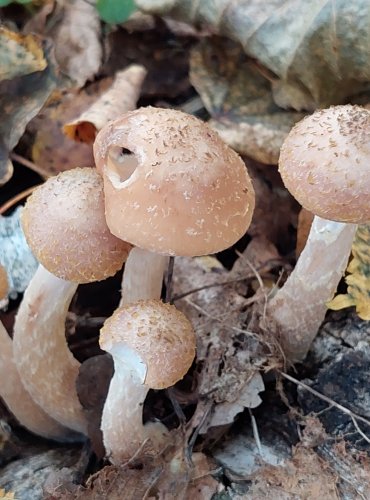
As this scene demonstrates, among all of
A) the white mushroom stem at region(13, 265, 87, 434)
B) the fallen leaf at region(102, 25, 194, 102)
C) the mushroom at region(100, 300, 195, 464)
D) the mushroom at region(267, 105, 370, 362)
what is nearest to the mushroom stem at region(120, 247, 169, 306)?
the white mushroom stem at region(13, 265, 87, 434)

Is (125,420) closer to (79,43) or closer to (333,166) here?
(333,166)

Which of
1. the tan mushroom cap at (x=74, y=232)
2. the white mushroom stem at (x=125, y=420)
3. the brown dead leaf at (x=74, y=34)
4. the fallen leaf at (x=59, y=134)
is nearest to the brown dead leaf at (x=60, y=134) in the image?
the fallen leaf at (x=59, y=134)

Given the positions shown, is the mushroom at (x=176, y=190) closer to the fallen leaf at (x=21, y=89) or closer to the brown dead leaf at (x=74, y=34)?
the fallen leaf at (x=21, y=89)

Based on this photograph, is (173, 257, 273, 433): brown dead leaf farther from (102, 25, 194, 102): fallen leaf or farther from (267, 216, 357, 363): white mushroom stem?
(102, 25, 194, 102): fallen leaf

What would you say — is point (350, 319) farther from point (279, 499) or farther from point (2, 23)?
point (2, 23)

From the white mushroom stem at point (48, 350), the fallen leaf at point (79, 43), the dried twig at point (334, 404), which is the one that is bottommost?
the dried twig at point (334, 404)
